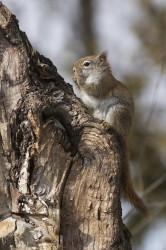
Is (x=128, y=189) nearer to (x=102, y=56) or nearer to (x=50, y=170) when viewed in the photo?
(x=50, y=170)

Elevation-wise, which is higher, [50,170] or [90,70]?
[90,70]

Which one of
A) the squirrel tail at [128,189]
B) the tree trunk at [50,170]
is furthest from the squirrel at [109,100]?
the tree trunk at [50,170]

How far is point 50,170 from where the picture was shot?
321 centimetres

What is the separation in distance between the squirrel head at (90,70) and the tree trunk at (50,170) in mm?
1168

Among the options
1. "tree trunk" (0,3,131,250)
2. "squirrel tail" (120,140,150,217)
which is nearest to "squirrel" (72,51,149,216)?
"squirrel tail" (120,140,150,217)

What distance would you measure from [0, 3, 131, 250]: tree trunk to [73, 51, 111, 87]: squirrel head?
3.83 feet

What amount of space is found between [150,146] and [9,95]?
3.41 meters

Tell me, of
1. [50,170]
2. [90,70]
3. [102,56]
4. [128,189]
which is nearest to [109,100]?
[90,70]

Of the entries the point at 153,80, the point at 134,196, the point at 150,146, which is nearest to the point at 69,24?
the point at 153,80

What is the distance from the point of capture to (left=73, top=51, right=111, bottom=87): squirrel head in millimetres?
4537

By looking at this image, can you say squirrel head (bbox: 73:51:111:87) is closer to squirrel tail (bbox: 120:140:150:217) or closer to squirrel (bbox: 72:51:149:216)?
squirrel (bbox: 72:51:149:216)

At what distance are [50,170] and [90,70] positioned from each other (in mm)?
1578

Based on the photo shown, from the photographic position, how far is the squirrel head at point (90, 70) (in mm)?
4537

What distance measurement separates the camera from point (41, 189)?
10.3 feet
